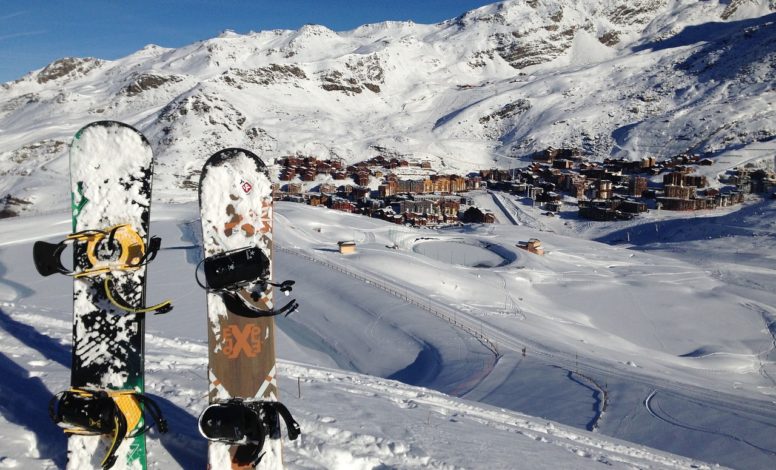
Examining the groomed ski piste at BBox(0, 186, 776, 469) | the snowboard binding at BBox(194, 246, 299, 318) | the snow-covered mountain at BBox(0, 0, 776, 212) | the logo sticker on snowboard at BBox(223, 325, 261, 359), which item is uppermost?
the snow-covered mountain at BBox(0, 0, 776, 212)

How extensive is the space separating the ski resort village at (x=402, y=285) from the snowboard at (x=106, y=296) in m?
0.02

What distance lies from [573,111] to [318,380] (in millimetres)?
91349

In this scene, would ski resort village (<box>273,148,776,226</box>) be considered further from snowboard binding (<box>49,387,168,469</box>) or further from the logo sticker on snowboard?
snowboard binding (<box>49,387,168,469</box>)

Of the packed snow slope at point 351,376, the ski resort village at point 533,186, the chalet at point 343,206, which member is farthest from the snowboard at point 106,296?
the chalet at point 343,206

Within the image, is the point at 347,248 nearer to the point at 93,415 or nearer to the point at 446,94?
the point at 93,415

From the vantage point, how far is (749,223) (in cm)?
4041

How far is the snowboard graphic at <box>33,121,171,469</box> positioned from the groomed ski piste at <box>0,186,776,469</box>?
504 millimetres

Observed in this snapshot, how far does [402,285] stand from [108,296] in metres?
19.1

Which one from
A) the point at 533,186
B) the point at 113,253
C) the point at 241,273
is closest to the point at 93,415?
the point at 113,253

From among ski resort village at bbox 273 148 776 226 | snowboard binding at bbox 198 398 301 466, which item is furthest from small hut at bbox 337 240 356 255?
snowboard binding at bbox 198 398 301 466

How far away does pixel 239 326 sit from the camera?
349 centimetres

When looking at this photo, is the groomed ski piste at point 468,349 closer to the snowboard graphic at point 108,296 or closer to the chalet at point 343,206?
the snowboard graphic at point 108,296

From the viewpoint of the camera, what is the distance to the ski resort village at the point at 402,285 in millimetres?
3490

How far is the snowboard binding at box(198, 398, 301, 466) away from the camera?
10.8 ft
